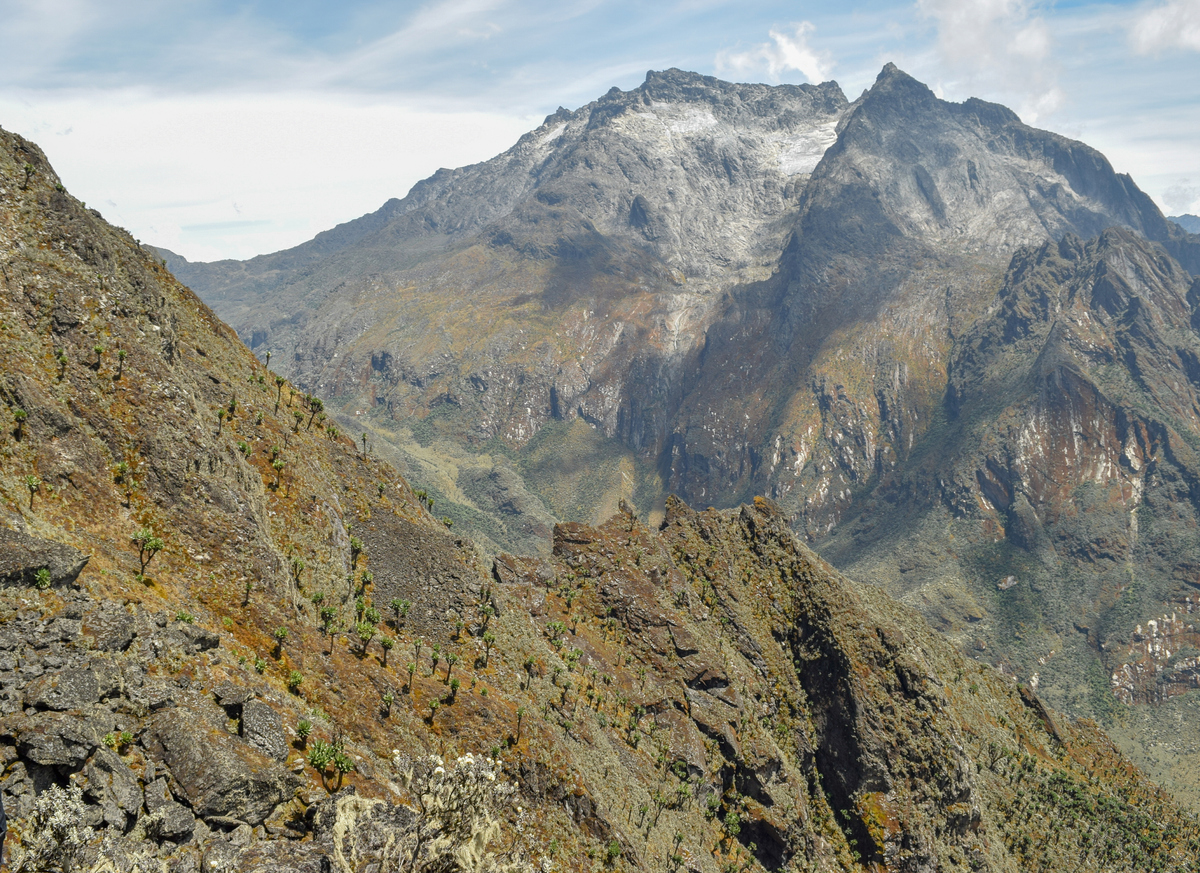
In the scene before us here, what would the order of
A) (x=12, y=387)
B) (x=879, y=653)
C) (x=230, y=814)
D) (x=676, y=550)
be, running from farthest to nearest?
(x=676, y=550) → (x=879, y=653) → (x=12, y=387) → (x=230, y=814)

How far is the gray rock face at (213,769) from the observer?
33000 millimetres

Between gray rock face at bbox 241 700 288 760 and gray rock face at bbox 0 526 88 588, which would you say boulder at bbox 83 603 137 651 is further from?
gray rock face at bbox 241 700 288 760

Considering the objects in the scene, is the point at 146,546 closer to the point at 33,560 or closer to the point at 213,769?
the point at 33,560

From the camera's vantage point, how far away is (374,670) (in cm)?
5703

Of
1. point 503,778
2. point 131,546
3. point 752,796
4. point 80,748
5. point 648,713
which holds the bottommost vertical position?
point 752,796

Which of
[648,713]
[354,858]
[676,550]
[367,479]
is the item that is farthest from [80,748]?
[676,550]

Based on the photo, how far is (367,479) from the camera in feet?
266

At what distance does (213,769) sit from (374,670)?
2352 cm

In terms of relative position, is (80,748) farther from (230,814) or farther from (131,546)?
(131,546)

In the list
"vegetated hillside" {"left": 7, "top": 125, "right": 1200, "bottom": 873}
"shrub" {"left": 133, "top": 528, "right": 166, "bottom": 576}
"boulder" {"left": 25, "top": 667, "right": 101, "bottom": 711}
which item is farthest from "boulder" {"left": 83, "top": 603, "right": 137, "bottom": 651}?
"shrub" {"left": 133, "top": 528, "right": 166, "bottom": 576}

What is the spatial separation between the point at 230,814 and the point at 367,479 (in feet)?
166

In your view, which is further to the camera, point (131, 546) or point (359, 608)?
point (359, 608)

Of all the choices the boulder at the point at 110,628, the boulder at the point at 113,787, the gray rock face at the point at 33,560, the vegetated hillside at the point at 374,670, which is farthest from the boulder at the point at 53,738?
the gray rock face at the point at 33,560

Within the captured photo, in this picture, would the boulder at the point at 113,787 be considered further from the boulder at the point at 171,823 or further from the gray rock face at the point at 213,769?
the gray rock face at the point at 213,769
